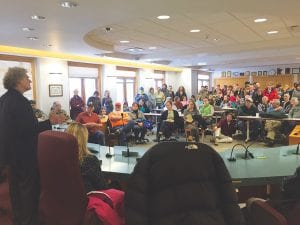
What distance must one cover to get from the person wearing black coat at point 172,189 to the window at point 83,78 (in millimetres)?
9132

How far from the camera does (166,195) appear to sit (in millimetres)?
1506

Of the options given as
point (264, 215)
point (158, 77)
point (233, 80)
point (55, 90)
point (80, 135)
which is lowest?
point (264, 215)

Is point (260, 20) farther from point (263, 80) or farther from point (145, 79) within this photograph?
point (263, 80)

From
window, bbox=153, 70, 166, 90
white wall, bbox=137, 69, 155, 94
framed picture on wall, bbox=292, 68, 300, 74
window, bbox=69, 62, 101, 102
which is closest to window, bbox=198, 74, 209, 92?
window, bbox=153, 70, 166, 90

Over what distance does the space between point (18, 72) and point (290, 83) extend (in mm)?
16531

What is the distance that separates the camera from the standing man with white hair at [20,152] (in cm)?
229

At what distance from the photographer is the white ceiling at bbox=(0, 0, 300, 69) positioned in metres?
3.54

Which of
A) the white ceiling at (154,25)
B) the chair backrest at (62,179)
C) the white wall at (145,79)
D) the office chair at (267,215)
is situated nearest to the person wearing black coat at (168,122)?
the white ceiling at (154,25)

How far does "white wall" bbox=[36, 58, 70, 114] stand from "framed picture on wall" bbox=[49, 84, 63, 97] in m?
0.10

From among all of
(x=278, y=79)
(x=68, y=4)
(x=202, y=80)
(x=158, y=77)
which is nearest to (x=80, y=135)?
(x=68, y=4)

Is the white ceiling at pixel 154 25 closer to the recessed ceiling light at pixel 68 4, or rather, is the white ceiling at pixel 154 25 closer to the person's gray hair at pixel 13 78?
the recessed ceiling light at pixel 68 4

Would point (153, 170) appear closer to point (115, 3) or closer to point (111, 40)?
point (115, 3)

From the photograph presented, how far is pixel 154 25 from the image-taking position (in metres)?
5.42

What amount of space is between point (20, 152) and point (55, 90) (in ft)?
24.3
